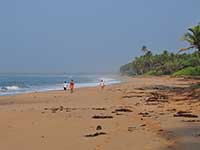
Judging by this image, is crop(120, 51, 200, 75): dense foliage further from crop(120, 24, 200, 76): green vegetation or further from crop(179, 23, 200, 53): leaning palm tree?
crop(179, 23, 200, 53): leaning palm tree

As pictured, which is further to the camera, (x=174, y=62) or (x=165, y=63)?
(x=165, y=63)

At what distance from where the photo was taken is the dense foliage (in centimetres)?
10050

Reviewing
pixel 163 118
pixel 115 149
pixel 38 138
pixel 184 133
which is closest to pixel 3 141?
pixel 38 138

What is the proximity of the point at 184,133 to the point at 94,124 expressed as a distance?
3787 mm

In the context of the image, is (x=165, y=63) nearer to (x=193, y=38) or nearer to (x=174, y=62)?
(x=174, y=62)

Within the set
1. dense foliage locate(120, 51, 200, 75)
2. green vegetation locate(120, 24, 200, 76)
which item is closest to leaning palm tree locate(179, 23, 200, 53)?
green vegetation locate(120, 24, 200, 76)

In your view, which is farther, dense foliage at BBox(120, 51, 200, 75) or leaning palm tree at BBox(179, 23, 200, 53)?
dense foliage at BBox(120, 51, 200, 75)

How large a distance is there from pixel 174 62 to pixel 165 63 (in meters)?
9.36

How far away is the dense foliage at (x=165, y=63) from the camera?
100 m

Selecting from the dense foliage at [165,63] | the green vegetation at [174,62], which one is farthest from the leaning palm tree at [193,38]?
the dense foliage at [165,63]

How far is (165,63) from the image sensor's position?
12044 centimetres

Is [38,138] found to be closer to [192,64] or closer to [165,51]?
[192,64]

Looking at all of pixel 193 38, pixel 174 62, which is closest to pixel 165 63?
pixel 174 62

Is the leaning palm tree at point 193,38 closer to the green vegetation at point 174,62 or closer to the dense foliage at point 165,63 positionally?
the green vegetation at point 174,62
